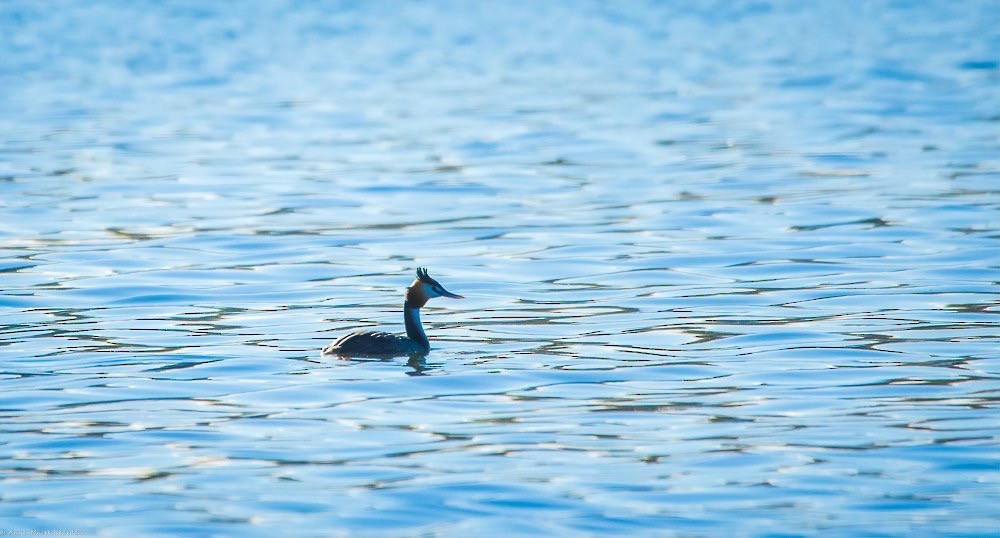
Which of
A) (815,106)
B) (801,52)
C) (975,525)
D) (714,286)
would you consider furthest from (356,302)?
(801,52)

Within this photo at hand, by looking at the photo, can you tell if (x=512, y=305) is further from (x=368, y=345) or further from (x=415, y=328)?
(x=368, y=345)

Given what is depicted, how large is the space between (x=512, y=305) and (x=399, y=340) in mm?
2551

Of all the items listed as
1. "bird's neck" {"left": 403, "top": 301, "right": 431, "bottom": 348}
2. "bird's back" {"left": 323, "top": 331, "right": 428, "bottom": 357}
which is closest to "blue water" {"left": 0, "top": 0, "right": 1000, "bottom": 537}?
"bird's back" {"left": 323, "top": 331, "right": 428, "bottom": 357}

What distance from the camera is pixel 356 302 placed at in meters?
15.4

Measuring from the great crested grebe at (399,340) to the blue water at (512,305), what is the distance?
12 cm

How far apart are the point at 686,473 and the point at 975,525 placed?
5.72ft

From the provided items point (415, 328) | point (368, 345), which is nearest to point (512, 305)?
point (415, 328)

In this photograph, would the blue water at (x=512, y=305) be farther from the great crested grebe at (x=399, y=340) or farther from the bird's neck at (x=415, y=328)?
the bird's neck at (x=415, y=328)

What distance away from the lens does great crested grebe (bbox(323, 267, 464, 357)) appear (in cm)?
1261

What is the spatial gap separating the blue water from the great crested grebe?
123mm

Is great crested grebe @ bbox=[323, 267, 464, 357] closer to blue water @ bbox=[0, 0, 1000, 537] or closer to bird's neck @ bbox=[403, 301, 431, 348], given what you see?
bird's neck @ bbox=[403, 301, 431, 348]

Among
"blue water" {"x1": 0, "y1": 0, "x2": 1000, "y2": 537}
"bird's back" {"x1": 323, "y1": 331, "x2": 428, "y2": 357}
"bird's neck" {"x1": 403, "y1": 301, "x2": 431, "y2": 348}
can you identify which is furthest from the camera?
"bird's neck" {"x1": 403, "y1": 301, "x2": 431, "y2": 348}

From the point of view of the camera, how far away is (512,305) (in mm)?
15133

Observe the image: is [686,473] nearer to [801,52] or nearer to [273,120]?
[273,120]
